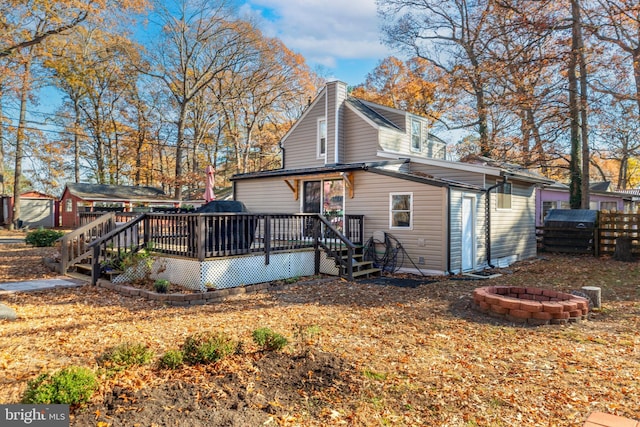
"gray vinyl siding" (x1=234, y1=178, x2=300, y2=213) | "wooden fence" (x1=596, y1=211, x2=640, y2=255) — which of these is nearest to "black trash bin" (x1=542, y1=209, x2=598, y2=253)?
"wooden fence" (x1=596, y1=211, x2=640, y2=255)

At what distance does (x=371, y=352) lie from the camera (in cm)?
436

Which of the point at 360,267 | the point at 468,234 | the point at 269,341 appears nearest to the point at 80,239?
the point at 360,267

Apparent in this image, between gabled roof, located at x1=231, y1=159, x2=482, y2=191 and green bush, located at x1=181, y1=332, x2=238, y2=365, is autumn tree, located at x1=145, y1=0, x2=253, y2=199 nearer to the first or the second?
gabled roof, located at x1=231, y1=159, x2=482, y2=191

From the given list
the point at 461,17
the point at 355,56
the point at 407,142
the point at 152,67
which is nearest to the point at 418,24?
the point at 461,17

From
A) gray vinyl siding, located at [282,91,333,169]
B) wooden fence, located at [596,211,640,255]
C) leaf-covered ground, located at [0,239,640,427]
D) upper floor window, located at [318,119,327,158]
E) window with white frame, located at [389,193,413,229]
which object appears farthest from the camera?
gray vinyl siding, located at [282,91,333,169]

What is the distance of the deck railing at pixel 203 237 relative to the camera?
25.6 ft

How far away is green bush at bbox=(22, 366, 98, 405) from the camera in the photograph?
2.77 m

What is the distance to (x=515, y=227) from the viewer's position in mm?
13797

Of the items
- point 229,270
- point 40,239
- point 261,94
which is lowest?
point 229,270

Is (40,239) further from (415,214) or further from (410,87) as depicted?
(410,87)

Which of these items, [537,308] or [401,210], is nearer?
[537,308]

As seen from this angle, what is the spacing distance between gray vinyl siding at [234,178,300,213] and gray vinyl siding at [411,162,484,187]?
4343 millimetres

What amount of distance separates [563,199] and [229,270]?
960 inches

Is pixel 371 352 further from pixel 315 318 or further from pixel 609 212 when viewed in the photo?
A: pixel 609 212
